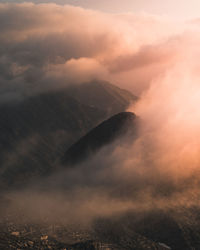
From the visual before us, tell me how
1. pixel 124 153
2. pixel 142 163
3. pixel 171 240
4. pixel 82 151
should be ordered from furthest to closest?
pixel 82 151 < pixel 124 153 < pixel 142 163 < pixel 171 240

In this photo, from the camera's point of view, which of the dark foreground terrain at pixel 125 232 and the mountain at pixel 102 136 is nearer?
the dark foreground terrain at pixel 125 232

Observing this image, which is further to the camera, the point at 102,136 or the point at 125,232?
the point at 102,136

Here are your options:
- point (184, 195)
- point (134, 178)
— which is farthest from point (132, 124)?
point (184, 195)

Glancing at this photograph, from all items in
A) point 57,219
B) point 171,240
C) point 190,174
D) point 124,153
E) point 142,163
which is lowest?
point 171,240

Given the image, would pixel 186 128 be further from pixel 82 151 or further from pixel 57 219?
pixel 57 219

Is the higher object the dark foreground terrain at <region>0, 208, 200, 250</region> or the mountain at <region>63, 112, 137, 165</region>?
the mountain at <region>63, 112, 137, 165</region>

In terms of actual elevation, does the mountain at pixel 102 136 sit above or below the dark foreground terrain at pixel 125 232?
above

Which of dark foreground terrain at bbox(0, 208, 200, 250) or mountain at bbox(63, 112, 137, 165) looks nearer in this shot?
dark foreground terrain at bbox(0, 208, 200, 250)

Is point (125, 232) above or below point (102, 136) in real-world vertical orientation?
below
